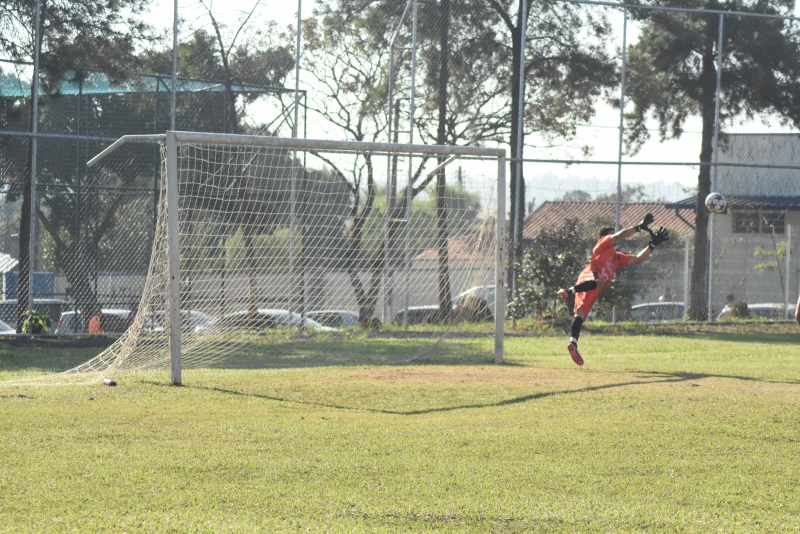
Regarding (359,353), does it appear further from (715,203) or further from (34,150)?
(34,150)

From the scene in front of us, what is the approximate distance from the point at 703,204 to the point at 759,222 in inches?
71.8

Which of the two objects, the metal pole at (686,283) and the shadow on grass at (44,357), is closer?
the shadow on grass at (44,357)

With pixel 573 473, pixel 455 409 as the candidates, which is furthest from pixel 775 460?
pixel 455 409

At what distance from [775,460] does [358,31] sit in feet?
49.9

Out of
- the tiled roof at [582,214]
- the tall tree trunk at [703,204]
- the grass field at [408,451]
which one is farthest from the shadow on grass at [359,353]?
the tall tree trunk at [703,204]

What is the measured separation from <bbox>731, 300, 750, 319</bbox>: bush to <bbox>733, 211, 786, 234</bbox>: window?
1693 mm

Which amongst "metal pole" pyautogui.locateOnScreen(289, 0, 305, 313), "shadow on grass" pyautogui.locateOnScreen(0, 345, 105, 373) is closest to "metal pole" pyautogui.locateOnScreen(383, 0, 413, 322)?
"metal pole" pyautogui.locateOnScreen(289, 0, 305, 313)

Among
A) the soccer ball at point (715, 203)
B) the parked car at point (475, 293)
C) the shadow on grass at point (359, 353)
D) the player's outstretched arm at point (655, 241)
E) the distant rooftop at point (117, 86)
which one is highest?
the distant rooftop at point (117, 86)

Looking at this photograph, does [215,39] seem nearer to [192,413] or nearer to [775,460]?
[192,413]

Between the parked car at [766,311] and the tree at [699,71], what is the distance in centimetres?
Result: 188

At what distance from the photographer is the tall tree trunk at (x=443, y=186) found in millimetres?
15562

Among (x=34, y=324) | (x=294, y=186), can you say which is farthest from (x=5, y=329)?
(x=294, y=186)

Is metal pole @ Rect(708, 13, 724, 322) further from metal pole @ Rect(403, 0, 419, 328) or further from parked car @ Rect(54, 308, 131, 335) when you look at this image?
parked car @ Rect(54, 308, 131, 335)

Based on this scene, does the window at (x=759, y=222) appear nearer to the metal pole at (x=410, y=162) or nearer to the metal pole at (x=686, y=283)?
the metal pole at (x=686, y=283)
